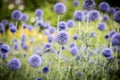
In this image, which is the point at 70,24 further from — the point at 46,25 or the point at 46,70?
the point at 46,70

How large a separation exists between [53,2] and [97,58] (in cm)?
56

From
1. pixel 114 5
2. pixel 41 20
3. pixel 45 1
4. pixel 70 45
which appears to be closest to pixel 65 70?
pixel 70 45

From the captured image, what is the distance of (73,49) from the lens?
1.59 metres

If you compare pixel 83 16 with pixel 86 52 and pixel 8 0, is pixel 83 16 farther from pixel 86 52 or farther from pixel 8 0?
pixel 8 0

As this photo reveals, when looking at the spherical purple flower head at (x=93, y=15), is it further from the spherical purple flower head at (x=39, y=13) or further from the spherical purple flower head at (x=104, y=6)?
the spherical purple flower head at (x=39, y=13)

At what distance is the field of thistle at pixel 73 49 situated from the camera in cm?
139

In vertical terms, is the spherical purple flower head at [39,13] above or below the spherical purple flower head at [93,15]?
above

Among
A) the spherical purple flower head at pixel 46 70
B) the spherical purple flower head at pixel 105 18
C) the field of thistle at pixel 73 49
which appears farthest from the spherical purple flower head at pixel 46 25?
the spherical purple flower head at pixel 46 70

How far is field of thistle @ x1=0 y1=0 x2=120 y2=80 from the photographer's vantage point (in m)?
1.39

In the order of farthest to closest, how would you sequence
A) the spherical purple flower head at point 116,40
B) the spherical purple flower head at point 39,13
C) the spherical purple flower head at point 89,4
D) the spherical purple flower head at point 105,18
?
the spherical purple flower head at point 39,13 < the spherical purple flower head at point 105,18 < the spherical purple flower head at point 89,4 < the spherical purple flower head at point 116,40

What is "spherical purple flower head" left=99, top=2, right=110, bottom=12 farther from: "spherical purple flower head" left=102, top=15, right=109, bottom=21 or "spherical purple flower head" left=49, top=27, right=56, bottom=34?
"spherical purple flower head" left=49, top=27, right=56, bottom=34

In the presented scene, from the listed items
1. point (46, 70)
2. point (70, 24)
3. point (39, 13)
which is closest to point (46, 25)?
point (39, 13)

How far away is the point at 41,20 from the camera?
1.95m

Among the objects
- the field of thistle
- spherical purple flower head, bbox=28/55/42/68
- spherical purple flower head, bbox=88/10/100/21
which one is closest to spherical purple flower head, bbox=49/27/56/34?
the field of thistle
